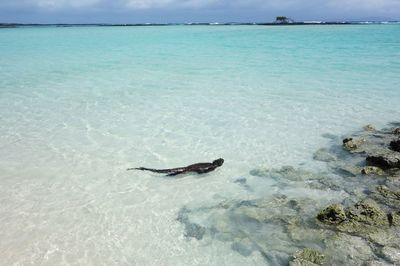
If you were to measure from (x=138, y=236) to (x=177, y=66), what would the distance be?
16.7 m

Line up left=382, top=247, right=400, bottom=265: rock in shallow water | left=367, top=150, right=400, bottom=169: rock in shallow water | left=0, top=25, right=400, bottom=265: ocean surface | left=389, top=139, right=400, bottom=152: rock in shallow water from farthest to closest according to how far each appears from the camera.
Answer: left=389, top=139, right=400, bottom=152: rock in shallow water
left=367, top=150, right=400, bottom=169: rock in shallow water
left=0, top=25, right=400, bottom=265: ocean surface
left=382, top=247, right=400, bottom=265: rock in shallow water

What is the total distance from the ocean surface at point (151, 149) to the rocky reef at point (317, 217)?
0.24 feet

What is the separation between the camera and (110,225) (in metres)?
5.24

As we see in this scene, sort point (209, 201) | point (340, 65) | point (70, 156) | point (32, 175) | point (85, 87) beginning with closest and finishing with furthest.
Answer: point (209, 201), point (32, 175), point (70, 156), point (85, 87), point (340, 65)

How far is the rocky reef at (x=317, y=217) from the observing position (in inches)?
176

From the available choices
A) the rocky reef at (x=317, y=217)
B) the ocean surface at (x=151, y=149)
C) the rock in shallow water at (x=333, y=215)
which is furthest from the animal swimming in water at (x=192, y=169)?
the rock in shallow water at (x=333, y=215)

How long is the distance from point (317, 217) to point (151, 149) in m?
3.96

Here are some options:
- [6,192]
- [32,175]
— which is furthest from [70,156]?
[6,192]

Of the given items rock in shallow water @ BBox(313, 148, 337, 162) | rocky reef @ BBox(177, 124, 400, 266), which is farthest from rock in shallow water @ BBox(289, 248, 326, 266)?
rock in shallow water @ BBox(313, 148, 337, 162)

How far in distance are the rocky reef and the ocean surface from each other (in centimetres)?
7

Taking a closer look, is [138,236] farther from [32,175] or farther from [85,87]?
[85,87]

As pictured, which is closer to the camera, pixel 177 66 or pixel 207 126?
pixel 207 126

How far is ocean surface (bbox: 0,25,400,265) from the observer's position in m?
4.82

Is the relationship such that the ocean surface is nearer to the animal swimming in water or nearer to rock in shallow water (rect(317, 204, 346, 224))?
the animal swimming in water
